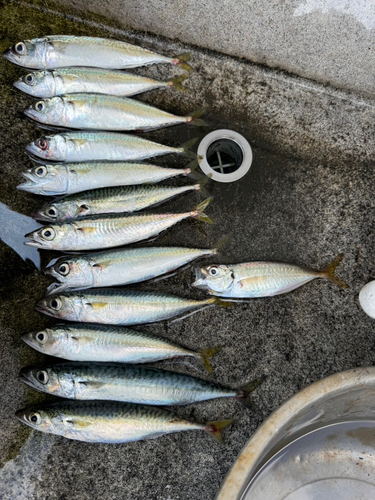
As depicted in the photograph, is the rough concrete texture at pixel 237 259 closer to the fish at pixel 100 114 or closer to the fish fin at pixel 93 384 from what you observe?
the fish at pixel 100 114

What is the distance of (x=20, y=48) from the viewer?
253 centimetres

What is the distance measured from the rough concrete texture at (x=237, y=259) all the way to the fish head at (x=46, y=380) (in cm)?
15

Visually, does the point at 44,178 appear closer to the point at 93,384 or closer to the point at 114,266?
the point at 114,266

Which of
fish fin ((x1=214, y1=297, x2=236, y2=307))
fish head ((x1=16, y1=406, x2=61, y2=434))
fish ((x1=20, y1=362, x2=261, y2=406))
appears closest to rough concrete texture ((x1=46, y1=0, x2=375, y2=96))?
fish fin ((x1=214, y1=297, x2=236, y2=307))

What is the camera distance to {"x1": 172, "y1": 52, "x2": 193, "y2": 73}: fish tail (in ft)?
8.87

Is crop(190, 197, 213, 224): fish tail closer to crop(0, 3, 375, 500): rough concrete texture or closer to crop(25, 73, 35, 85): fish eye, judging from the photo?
crop(0, 3, 375, 500): rough concrete texture

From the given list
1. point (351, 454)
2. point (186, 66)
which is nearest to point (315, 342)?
point (351, 454)

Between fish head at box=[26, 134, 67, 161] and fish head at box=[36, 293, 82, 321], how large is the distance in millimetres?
841

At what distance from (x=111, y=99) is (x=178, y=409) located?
1912 millimetres

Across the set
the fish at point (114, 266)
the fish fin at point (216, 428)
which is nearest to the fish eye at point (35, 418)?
the fish at point (114, 266)

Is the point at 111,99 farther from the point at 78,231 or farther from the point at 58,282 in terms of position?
the point at 58,282

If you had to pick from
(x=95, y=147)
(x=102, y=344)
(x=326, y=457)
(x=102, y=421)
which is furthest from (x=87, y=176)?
(x=326, y=457)

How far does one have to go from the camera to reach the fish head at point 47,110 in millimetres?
2486

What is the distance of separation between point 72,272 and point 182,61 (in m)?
1.55
